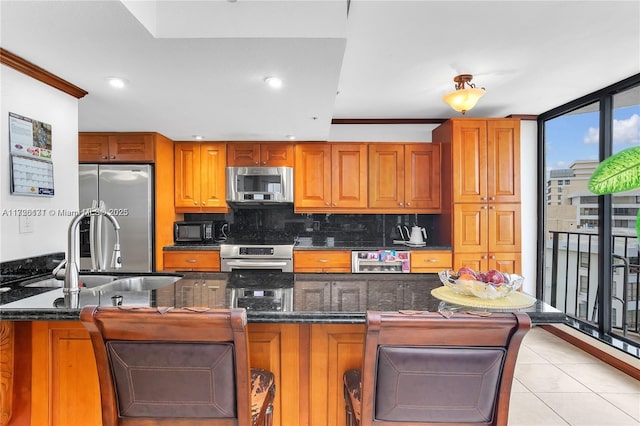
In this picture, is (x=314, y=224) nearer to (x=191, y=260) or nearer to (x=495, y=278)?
(x=191, y=260)

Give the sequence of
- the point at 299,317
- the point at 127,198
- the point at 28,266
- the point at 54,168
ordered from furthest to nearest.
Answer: the point at 127,198
the point at 54,168
the point at 28,266
the point at 299,317

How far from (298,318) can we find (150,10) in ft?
4.93

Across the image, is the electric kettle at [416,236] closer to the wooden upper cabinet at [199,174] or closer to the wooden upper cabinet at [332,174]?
the wooden upper cabinet at [332,174]

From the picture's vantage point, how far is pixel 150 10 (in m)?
1.54

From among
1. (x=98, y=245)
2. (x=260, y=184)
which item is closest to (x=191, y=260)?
(x=98, y=245)

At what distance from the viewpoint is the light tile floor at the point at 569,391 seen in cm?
212

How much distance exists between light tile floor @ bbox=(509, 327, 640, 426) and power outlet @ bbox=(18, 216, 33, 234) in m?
3.02

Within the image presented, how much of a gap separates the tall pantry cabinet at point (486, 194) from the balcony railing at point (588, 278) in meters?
0.68

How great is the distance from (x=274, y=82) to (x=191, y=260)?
92.3 inches

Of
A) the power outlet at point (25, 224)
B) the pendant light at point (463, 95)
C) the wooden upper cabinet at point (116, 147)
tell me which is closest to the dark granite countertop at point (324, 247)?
the wooden upper cabinet at point (116, 147)

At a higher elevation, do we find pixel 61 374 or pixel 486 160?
pixel 486 160

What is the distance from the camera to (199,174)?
3.95 meters

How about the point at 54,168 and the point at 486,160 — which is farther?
the point at 486,160

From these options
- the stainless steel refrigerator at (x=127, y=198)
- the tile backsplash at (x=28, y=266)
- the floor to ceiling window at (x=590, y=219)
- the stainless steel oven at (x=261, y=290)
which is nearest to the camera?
the stainless steel oven at (x=261, y=290)
